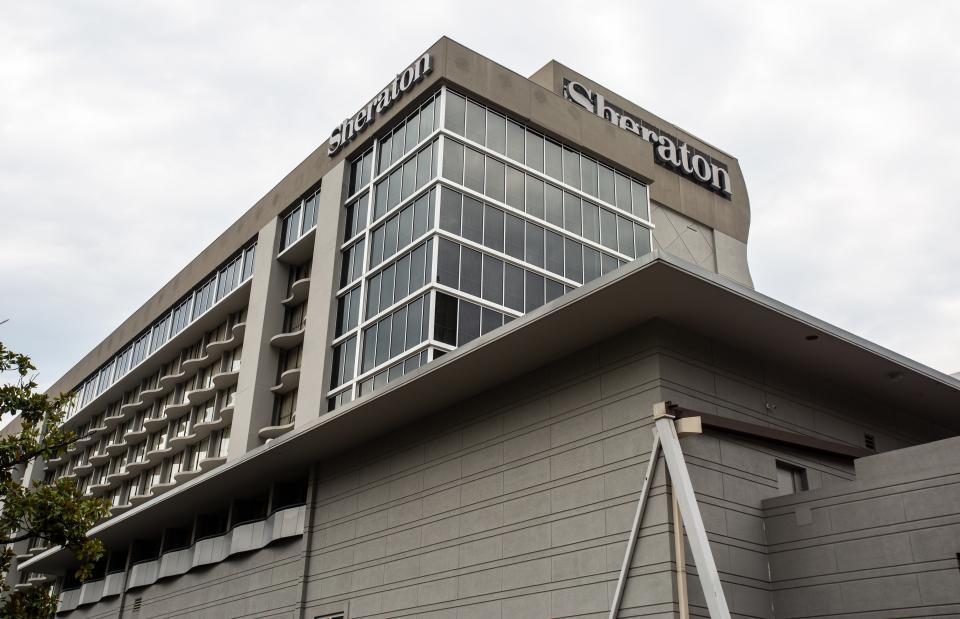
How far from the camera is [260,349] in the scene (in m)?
44.3

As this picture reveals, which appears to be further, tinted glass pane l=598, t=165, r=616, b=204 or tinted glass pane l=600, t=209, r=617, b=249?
tinted glass pane l=598, t=165, r=616, b=204

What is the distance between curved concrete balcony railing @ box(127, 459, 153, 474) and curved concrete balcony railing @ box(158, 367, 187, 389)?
481cm

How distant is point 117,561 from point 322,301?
59.3ft

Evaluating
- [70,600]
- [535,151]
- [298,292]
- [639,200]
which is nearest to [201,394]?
[298,292]

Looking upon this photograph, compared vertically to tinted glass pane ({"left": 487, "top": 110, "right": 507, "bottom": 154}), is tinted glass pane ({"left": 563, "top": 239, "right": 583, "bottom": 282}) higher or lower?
lower

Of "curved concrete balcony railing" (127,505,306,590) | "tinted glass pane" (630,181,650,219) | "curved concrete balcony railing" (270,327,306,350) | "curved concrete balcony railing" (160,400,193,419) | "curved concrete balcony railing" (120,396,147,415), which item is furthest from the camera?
"curved concrete balcony railing" (120,396,147,415)

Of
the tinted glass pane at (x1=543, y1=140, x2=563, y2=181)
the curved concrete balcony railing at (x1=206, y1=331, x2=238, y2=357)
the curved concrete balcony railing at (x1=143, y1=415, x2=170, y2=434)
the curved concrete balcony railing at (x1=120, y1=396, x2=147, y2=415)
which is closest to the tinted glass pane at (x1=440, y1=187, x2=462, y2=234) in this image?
the tinted glass pane at (x1=543, y1=140, x2=563, y2=181)

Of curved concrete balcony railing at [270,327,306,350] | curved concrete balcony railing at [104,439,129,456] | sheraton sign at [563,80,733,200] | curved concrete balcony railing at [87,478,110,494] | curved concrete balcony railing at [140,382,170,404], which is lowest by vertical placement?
curved concrete balcony railing at [87,478,110,494]

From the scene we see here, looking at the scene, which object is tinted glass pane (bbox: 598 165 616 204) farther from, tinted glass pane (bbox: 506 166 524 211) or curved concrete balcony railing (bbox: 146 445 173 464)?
curved concrete balcony railing (bbox: 146 445 173 464)

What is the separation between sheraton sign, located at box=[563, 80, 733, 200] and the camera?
160 feet

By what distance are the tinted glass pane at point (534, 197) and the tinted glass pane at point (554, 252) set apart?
1067mm

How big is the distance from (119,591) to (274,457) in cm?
1822

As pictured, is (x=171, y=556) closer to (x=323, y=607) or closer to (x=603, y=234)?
(x=323, y=607)

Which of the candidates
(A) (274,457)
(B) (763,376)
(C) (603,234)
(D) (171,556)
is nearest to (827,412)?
(B) (763,376)
